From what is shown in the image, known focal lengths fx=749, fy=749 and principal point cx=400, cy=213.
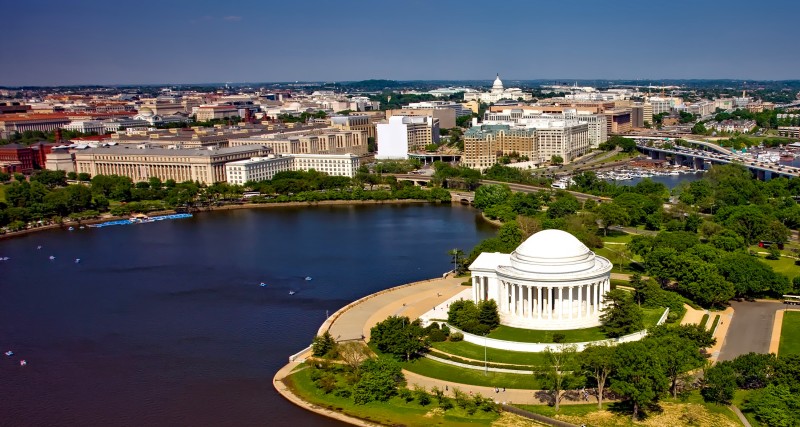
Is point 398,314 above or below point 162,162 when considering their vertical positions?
below

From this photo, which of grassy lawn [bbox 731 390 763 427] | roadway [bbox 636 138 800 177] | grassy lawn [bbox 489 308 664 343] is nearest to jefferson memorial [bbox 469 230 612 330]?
grassy lawn [bbox 489 308 664 343]

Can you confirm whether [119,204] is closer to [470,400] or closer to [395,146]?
[395,146]

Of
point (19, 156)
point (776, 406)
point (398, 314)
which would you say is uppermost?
point (19, 156)

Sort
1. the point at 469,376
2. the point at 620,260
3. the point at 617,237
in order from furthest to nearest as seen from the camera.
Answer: the point at 617,237 → the point at 620,260 → the point at 469,376

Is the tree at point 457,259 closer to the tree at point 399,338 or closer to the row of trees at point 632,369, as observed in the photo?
the tree at point 399,338

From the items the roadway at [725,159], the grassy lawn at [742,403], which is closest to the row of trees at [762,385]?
the grassy lawn at [742,403]

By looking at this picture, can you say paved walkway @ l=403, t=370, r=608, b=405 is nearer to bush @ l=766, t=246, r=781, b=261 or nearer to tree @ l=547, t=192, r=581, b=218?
bush @ l=766, t=246, r=781, b=261

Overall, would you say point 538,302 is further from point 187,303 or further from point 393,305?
point 187,303

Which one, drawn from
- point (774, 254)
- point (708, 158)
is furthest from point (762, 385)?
point (708, 158)
